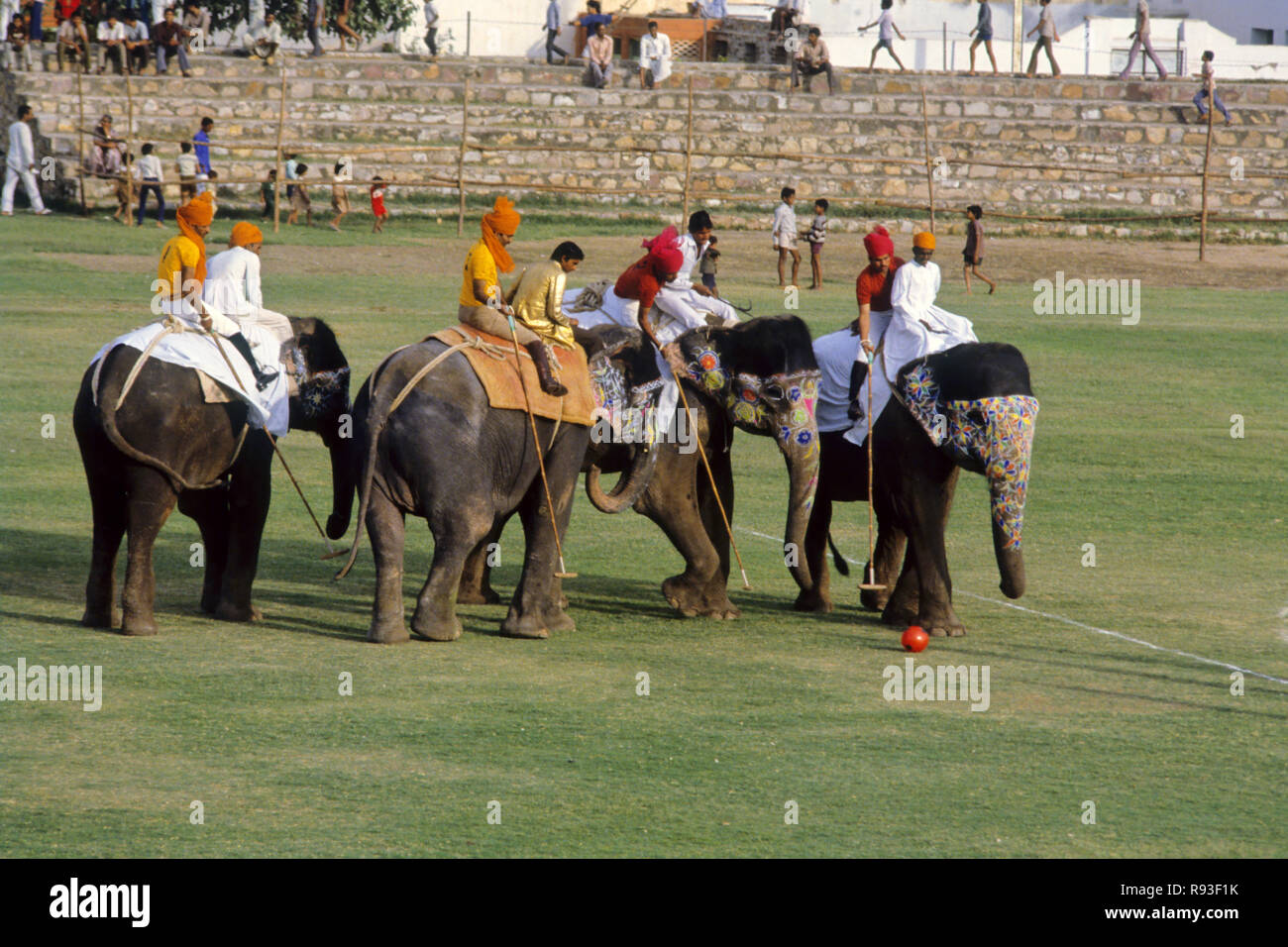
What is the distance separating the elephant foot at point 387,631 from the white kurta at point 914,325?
10.4 ft

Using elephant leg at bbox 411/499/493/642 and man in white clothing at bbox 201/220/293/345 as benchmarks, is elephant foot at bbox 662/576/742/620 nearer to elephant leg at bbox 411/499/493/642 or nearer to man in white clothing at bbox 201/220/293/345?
elephant leg at bbox 411/499/493/642

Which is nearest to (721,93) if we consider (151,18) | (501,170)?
(501,170)

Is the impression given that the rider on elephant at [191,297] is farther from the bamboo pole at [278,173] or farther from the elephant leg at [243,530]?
the bamboo pole at [278,173]

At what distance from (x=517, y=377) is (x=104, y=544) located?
240cm

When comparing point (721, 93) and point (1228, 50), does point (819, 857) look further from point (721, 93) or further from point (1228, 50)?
point (1228, 50)

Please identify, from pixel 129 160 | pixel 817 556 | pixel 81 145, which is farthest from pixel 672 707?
pixel 81 145

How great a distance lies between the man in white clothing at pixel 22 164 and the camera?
28.2m

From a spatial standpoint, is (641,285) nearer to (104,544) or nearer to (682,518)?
(682,518)

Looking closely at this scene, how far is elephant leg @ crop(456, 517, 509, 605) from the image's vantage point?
10977 millimetres

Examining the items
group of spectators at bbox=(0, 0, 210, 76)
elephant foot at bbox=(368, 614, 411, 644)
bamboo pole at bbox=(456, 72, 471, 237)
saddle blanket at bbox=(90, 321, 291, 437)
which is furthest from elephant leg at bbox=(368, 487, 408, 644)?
group of spectators at bbox=(0, 0, 210, 76)

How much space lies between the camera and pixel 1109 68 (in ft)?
150

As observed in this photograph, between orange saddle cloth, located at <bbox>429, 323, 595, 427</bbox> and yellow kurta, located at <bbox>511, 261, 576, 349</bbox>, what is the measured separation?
15cm

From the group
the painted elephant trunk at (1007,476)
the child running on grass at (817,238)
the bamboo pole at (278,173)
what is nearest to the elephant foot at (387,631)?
the painted elephant trunk at (1007,476)

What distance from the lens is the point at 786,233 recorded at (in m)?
26.6
